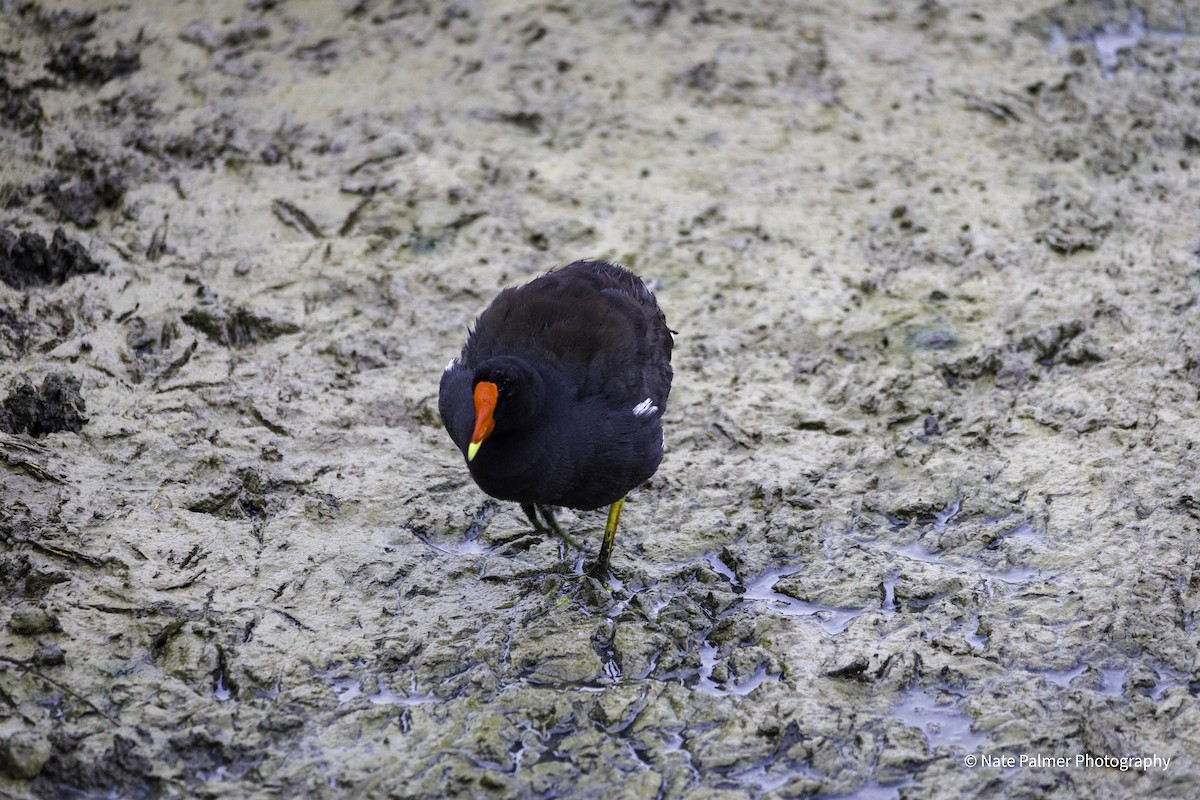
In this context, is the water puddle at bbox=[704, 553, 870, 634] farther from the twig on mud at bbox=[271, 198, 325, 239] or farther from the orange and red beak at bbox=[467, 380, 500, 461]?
the twig on mud at bbox=[271, 198, 325, 239]

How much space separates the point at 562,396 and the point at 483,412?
34cm

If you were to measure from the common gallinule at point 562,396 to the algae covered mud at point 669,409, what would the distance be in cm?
54

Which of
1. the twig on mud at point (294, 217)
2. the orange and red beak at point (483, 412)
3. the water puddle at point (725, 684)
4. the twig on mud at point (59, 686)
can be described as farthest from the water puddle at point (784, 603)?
the twig on mud at point (294, 217)

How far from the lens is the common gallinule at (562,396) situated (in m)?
3.87

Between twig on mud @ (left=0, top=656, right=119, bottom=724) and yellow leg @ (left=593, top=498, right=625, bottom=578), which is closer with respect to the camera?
twig on mud @ (left=0, top=656, right=119, bottom=724)

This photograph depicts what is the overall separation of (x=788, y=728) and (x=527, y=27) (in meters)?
4.93

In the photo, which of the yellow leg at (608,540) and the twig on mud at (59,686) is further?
the yellow leg at (608,540)

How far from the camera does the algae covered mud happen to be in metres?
3.61

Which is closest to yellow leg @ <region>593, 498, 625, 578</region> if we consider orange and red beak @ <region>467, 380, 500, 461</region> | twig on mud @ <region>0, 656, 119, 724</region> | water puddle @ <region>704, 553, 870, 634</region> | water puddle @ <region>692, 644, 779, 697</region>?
water puddle @ <region>704, 553, 870, 634</region>

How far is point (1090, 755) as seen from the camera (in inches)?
136

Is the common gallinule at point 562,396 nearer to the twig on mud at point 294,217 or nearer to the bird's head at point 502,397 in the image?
the bird's head at point 502,397

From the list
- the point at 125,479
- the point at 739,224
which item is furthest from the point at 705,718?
the point at 739,224

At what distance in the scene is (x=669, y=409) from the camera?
5.12 meters

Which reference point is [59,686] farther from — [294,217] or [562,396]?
[294,217]
